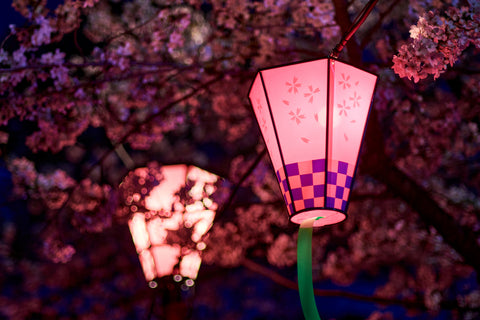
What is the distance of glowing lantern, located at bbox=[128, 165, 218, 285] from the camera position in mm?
3219

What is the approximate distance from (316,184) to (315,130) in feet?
1.02

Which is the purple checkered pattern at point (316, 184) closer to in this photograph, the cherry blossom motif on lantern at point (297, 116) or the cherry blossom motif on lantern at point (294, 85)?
the cherry blossom motif on lantern at point (297, 116)

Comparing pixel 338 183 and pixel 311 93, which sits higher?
pixel 311 93

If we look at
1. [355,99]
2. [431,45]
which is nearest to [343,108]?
[355,99]

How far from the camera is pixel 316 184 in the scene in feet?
7.16

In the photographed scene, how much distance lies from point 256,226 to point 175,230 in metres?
5.70

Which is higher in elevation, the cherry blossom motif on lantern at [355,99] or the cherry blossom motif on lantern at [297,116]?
the cherry blossom motif on lantern at [355,99]

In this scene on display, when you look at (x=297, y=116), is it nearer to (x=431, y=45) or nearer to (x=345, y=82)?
(x=345, y=82)

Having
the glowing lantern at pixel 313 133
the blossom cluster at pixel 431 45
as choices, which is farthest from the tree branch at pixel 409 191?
the glowing lantern at pixel 313 133

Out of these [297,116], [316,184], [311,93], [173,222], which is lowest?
[173,222]

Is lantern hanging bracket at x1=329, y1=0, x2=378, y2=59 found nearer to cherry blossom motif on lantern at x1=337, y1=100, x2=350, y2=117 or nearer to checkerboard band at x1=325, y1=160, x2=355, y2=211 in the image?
cherry blossom motif on lantern at x1=337, y1=100, x2=350, y2=117

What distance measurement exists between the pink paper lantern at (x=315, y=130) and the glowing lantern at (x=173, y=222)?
1.23 metres

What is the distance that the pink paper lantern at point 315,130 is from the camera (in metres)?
2.19

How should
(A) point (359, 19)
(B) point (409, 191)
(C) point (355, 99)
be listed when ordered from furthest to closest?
(B) point (409, 191), (C) point (355, 99), (A) point (359, 19)
